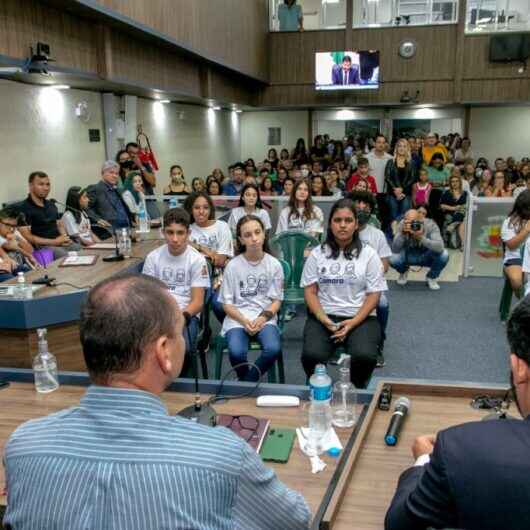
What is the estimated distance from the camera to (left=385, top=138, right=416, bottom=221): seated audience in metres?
7.71

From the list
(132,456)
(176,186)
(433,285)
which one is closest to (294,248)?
(433,285)

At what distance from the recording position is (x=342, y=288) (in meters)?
3.33

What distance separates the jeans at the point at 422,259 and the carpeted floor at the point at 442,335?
21 cm

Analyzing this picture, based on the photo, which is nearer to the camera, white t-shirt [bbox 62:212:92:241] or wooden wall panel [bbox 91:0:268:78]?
white t-shirt [bbox 62:212:92:241]

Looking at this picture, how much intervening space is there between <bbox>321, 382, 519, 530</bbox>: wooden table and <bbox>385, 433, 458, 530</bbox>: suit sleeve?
0.68ft

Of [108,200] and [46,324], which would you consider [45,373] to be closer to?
[46,324]

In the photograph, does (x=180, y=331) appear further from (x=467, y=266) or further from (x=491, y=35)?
(x=491, y=35)

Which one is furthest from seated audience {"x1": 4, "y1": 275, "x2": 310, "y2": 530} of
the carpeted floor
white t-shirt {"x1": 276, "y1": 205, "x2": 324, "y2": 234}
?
white t-shirt {"x1": 276, "y1": 205, "x2": 324, "y2": 234}

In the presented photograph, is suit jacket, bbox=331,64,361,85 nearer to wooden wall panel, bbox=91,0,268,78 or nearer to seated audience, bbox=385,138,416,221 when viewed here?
wooden wall panel, bbox=91,0,268,78

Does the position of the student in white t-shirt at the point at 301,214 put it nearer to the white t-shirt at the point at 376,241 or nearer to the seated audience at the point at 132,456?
the white t-shirt at the point at 376,241

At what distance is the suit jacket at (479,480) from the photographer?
1047mm

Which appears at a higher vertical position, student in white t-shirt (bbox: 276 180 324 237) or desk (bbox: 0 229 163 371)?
student in white t-shirt (bbox: 276 180 324 237)

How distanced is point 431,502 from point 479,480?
5.5 inches

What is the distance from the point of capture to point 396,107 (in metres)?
12.1
